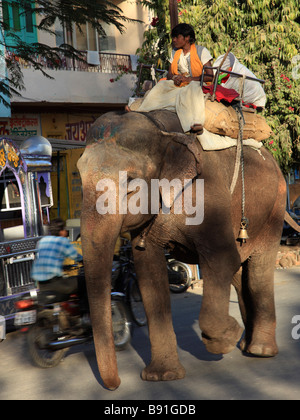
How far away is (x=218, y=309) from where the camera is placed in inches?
184

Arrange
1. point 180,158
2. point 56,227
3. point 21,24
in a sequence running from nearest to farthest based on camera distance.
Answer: point 180,158 → point 56,227 → point 21,24

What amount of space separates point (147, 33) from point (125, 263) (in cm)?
677

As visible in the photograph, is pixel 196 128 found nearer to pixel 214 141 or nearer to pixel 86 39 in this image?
pixel 214 141

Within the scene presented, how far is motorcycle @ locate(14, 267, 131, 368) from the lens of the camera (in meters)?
6.19

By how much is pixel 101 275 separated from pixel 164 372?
1.32m

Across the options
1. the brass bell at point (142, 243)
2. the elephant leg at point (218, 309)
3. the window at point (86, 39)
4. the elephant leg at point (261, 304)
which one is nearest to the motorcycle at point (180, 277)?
the elephant leg at point (261, 304)

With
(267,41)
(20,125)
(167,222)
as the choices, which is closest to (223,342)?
(167,222)

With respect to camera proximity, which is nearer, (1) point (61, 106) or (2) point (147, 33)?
(2) point (147, 33)

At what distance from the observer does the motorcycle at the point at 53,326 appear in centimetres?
619

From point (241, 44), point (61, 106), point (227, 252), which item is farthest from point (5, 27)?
point (61, 106)

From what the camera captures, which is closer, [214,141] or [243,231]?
[214,141]

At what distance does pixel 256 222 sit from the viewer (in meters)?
5.57

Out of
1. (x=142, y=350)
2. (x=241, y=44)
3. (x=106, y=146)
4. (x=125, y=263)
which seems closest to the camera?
(x=106, y=146)
